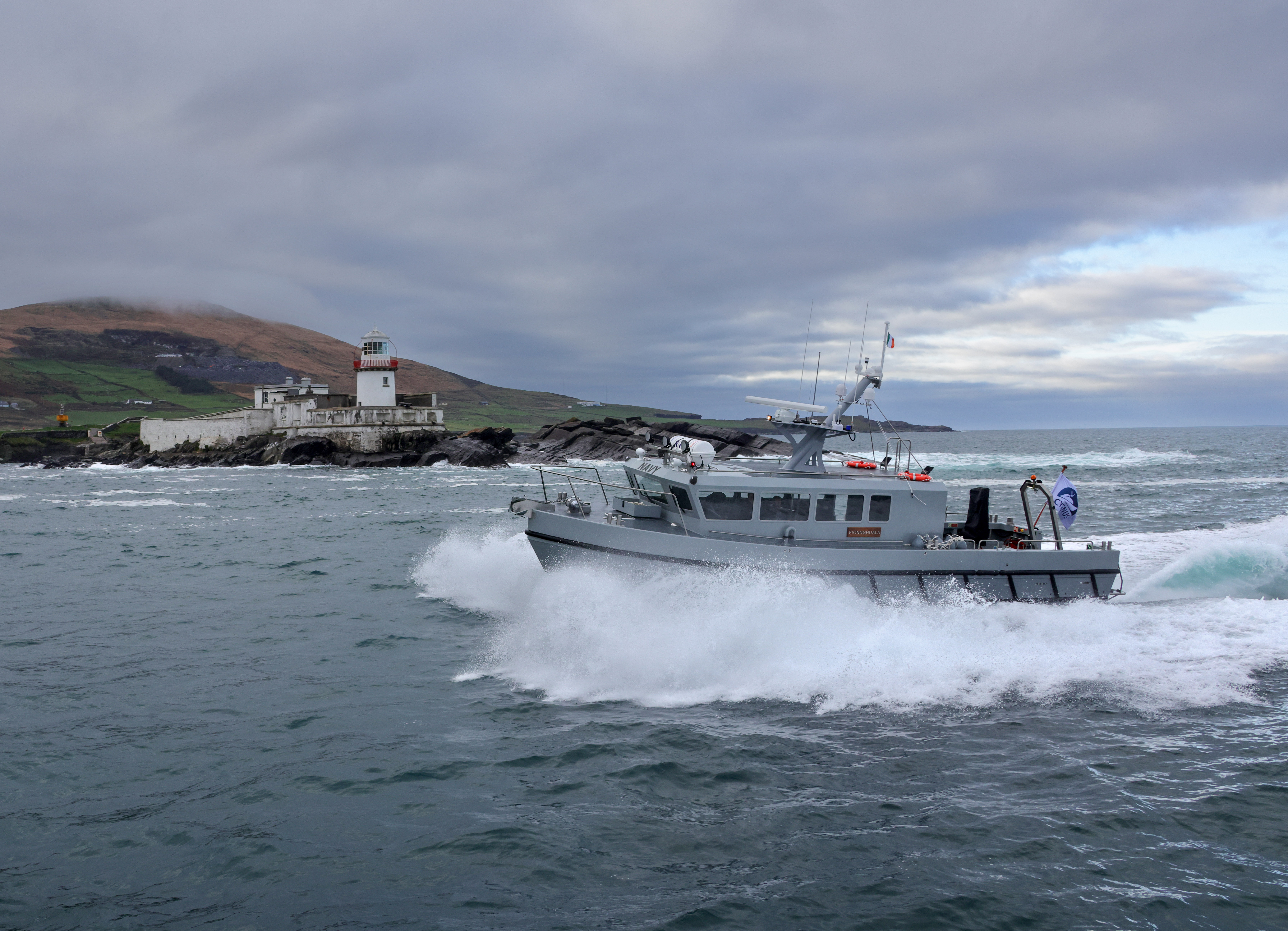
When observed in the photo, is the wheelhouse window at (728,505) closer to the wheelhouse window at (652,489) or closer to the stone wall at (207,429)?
the wheelhouse window at (652,489)

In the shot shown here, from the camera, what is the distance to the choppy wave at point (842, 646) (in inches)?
399

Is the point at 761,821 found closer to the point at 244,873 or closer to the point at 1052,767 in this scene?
the point at 1052,767

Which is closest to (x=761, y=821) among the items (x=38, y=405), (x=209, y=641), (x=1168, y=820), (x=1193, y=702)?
(x=1168, y=820)

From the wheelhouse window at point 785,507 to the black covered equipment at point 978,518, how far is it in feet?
10.6

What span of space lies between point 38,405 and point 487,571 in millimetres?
132815

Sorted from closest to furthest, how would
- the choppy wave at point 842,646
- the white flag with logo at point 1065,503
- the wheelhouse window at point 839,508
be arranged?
the choppy wave at point 842,646 → the wheelhouse window at point 839,508 → the white flag with logo at point 1065,503

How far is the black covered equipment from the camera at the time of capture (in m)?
13.9

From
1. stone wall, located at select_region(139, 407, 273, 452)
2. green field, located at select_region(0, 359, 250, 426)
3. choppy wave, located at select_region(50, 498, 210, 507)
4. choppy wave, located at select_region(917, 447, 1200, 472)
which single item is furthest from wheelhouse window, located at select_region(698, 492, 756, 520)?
green field, located at select_region(0, 359, 250, 426)

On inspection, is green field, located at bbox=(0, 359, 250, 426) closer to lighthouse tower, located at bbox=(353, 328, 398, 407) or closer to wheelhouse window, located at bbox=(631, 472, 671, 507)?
lighthouse tower, located at bbox=(353, 328, 398, 407)

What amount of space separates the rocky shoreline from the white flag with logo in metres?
39.5

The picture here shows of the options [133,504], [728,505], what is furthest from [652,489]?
[133,504]

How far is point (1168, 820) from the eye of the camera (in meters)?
6.96

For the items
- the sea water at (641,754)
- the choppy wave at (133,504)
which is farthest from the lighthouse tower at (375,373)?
the sea water at (641,754)

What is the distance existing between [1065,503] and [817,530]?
4.78 metres
